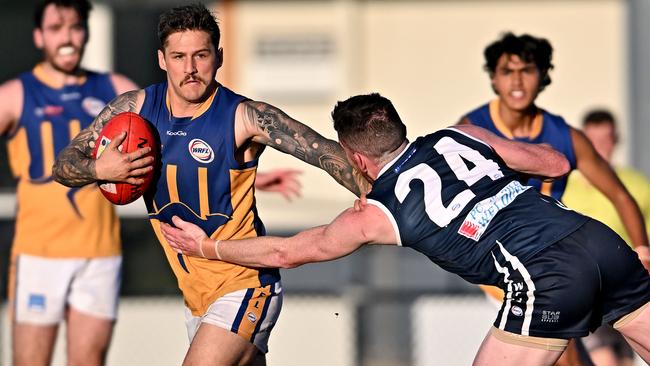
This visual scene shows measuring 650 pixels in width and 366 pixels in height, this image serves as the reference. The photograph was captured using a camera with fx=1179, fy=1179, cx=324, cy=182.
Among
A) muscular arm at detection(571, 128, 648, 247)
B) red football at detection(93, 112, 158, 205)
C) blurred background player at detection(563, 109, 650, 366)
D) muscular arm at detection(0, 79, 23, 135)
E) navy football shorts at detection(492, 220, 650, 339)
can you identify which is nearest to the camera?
navy football shorts at detection(492, 220, 650, 339)

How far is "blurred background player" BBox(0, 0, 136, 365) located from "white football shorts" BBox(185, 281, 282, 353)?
143 cm

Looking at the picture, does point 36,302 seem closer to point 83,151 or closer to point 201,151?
point 83,151

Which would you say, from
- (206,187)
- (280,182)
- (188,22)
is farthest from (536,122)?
(188,22)

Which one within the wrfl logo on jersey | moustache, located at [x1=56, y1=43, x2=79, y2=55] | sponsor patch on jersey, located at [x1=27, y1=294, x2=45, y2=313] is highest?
moustache, located at [x1=56, y1=43, x2=79, y2=55]

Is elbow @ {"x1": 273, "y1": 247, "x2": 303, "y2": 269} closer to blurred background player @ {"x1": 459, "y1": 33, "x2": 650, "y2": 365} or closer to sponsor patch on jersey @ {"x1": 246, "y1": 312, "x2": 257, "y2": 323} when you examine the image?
sponsor patch on jersey @ {"x1": 246, "y1": 312, "x2": 257, "y2": 323}

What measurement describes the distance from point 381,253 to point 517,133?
15.7 ft

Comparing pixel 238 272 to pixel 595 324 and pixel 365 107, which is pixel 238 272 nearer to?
pixel 365 107

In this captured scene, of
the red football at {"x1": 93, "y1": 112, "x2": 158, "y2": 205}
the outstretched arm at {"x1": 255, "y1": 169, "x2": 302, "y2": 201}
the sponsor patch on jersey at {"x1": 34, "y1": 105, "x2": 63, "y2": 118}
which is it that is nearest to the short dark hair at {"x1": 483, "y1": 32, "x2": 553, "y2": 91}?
the outstretched arm at {"x1": 255, "y1": 169, "x2": 302, "y2": 201}

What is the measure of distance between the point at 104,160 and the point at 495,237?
5.87 feet

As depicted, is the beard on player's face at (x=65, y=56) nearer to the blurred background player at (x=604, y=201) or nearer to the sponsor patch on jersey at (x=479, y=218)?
the sponsor patch on jersey at (x=479, y=218)

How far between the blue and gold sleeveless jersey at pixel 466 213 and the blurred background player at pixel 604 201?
2.83 metres

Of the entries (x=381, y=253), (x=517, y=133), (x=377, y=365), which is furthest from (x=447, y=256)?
(x=381, y=253)

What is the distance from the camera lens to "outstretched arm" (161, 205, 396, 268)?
16.2 feet

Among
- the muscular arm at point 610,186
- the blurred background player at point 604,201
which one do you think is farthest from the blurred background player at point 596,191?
the muscular arm at point 610,186
